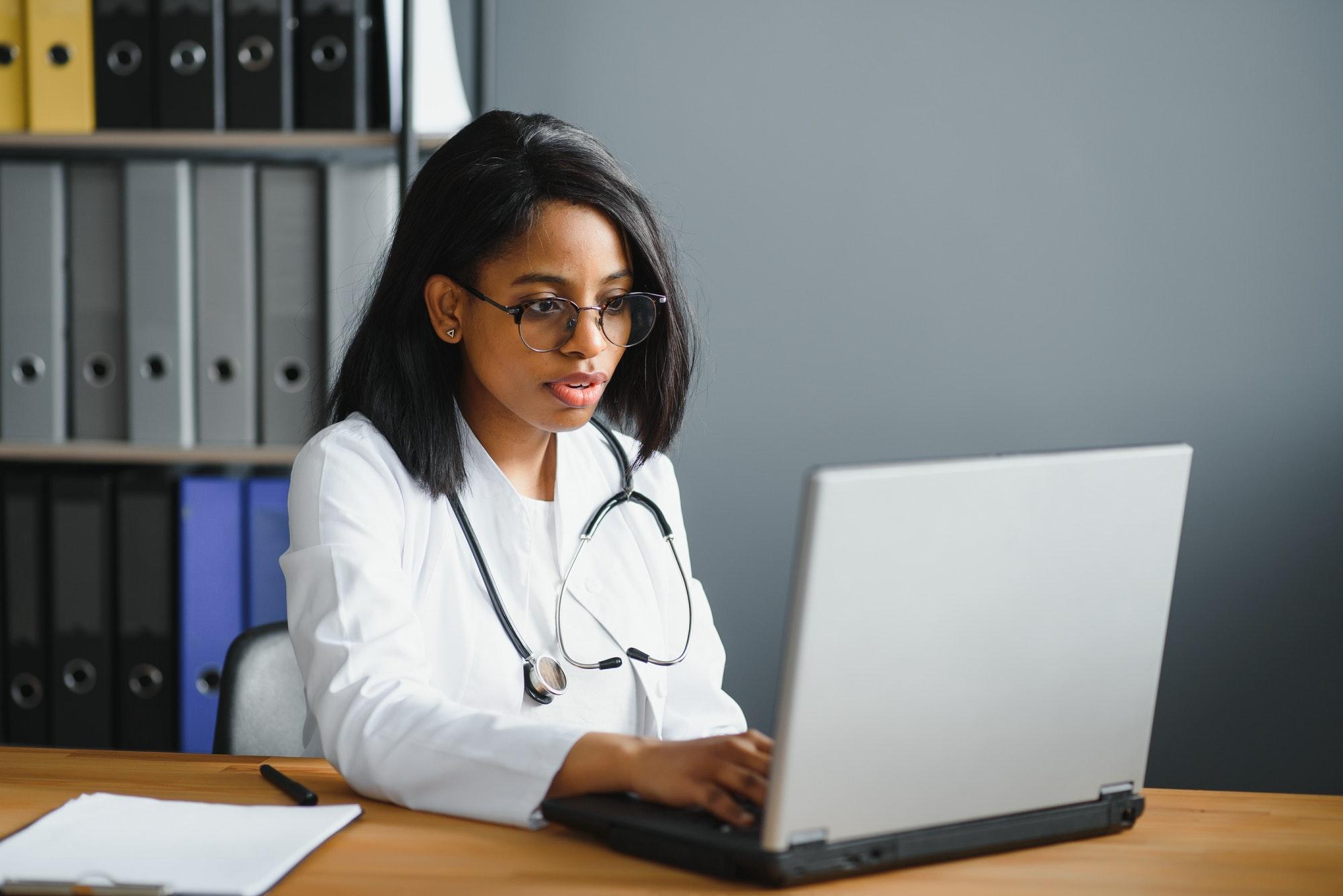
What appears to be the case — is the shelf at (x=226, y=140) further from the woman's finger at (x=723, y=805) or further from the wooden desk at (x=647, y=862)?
the woman's finger at (x=723, y=805)

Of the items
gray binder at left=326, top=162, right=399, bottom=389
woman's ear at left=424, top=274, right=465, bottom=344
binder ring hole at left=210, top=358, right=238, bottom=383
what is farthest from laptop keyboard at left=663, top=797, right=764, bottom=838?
binder ring hole at left=210, top=358, right=238, bottom=383

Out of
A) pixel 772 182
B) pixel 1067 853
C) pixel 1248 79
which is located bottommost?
pixel 1067 853

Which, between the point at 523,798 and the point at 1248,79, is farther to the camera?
the point at 1248,79

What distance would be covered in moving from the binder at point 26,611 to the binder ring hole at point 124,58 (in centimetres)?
68

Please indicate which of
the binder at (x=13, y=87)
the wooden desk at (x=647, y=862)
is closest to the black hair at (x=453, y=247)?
the wooden desk at (x=647, y=862)

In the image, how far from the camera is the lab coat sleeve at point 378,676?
0.95 m

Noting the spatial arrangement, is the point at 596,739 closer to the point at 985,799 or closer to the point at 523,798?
the point at 523,798

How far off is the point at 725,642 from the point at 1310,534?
1.09 m

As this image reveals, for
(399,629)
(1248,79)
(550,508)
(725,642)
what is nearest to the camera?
(399,629)

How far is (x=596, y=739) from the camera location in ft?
3.09

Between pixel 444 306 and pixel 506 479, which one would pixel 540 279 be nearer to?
pixel 444 306

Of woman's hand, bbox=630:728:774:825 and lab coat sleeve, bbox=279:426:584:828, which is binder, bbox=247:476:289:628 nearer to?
lab coat sleeve, bbox=279:426:584:828

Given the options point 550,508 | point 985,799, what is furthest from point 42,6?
point 985,799

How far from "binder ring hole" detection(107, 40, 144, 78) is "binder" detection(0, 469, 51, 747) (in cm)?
68
